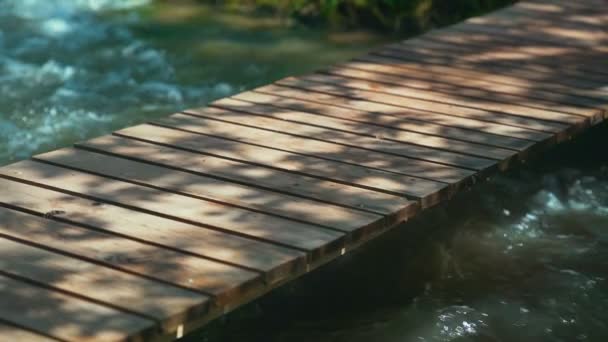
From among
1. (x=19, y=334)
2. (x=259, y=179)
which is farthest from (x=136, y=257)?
(x=259, y=179)

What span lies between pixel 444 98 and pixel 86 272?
7.83 feet

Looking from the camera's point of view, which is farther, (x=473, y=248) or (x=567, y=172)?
(x=567, y=172)

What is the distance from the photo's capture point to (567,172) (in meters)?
5.80

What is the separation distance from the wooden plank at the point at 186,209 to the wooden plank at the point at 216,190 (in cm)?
5

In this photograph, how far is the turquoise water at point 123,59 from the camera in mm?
6164

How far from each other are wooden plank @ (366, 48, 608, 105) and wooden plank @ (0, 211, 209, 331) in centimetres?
258

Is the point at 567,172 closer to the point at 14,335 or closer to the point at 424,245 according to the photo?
the point at 424,245

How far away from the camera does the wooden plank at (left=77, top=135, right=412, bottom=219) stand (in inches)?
148

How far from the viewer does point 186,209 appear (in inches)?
144

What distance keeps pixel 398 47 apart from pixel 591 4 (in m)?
1.62

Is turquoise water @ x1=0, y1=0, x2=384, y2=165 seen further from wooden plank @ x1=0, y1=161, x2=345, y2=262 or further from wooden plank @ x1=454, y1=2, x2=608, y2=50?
wooden plank @ x1=0, y1=161, x2=345, y2=262

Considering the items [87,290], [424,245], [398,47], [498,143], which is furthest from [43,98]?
[87,290]

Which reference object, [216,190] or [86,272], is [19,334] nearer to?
[86,272]

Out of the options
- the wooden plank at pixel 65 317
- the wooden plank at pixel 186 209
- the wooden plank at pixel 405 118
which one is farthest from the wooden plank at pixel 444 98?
the wooden plank at pixel 65 317
